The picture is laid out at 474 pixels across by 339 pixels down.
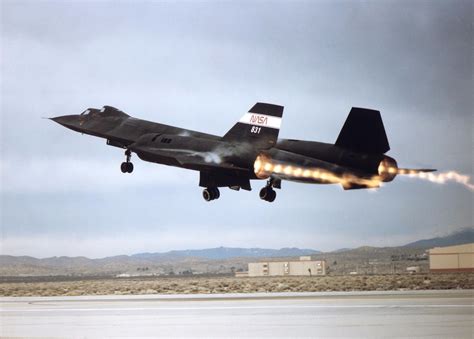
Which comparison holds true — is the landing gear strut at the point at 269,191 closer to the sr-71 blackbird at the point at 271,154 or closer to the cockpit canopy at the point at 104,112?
the sr-71 blackbird at the point at 271,154

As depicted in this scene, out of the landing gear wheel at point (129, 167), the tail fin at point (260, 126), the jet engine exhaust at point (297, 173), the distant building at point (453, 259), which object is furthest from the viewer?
the distant building at point (453, 259)

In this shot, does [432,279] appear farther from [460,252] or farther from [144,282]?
[144,282]

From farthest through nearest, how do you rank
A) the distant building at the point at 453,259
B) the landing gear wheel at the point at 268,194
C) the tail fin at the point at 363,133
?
the distant building at the point at 453,259 → the landing gear wheel at the point at 268,194 → the tail fin at the point at 363,133

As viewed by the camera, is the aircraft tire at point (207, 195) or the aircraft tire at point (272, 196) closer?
the aircraft tire at point (272, 196)

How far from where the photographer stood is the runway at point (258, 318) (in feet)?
98.3

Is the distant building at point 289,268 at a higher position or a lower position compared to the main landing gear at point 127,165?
lower

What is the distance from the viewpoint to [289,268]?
8519 centimetres

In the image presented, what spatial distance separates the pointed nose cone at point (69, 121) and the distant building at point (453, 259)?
1626 inches

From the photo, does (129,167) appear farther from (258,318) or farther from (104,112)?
(258,318)

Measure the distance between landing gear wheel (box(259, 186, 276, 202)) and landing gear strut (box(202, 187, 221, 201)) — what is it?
6.97 ft

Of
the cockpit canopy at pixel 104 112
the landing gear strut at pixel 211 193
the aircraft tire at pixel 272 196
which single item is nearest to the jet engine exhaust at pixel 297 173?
the aircraft tire at pixel 272 196

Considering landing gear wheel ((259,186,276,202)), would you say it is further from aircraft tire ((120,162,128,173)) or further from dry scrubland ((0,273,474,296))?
dry scrubland ((0,273,474,296))

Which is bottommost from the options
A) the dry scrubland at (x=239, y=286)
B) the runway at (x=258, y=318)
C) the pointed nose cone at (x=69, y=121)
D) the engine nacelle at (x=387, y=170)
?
the runway at (x=258, y=318)

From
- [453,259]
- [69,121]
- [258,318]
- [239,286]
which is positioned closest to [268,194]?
[258,318]
